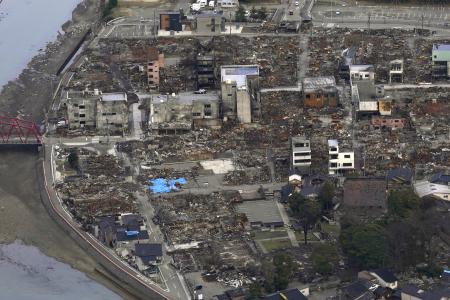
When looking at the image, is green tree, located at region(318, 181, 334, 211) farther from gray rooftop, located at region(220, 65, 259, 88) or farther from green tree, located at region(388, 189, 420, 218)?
gray rooftop, located at region(220, 65, 259, 88)

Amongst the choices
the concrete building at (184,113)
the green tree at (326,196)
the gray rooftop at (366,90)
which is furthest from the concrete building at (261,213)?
the gray rooftop at (366,90)

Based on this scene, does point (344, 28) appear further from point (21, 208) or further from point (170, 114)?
point (21, 208)

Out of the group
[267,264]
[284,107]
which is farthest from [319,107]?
[267,264]

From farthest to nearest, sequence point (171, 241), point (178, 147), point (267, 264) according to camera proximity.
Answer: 1. point (178, 147)
2. point (171, 241)
3. point (267, 264)

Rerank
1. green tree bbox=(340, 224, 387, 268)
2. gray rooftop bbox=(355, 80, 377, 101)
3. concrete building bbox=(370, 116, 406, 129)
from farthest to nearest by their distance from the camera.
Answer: gray rooftop bbox=(355, 80, 377, 101) → concrete building bbox=(370, 116, 406, 129) → green tree bbox=(340, 224, 387, 268)

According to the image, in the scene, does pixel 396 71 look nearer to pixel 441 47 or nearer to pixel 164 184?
pixel 441 47

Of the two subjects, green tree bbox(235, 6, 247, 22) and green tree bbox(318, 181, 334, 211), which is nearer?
green tree bbox(318, 181, 334, 211)

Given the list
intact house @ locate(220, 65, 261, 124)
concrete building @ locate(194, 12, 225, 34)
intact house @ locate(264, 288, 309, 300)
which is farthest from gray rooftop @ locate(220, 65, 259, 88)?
intact house @ locate(264, 288, 309, 300)

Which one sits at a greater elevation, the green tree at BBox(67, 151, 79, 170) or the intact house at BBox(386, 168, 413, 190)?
the green tree at BBox(67, 151, 79, 170)
